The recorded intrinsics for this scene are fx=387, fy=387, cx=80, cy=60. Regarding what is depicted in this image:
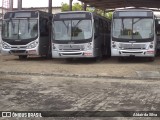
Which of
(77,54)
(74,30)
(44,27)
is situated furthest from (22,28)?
(77,54)

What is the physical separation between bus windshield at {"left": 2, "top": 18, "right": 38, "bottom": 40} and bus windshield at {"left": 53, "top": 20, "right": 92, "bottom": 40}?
1.78 metres

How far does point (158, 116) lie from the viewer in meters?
8.21

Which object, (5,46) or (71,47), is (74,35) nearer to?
(71,47)

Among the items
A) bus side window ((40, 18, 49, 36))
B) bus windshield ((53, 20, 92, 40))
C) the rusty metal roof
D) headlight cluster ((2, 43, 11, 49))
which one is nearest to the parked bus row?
bus windshield ((53, 20, 92, 40))

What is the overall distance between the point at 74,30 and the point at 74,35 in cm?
28

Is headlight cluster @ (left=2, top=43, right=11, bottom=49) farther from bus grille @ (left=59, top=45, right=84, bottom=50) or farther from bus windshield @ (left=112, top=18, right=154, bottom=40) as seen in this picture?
bus windshield @ (left=112, top=18, right=154, bottom=40)

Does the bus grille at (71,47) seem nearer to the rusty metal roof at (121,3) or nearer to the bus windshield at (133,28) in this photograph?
the bus windshield at (133,28)

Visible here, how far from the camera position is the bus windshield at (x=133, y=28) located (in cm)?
2042

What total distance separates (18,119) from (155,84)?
723cm

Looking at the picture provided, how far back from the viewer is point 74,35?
20656mm

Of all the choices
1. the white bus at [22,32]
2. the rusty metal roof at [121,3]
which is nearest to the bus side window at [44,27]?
the white bus at [22,32]

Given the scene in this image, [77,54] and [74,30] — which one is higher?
[74,30]

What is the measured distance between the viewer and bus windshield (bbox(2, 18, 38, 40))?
22000 mm

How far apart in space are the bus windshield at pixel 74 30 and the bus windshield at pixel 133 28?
55.7 inches
